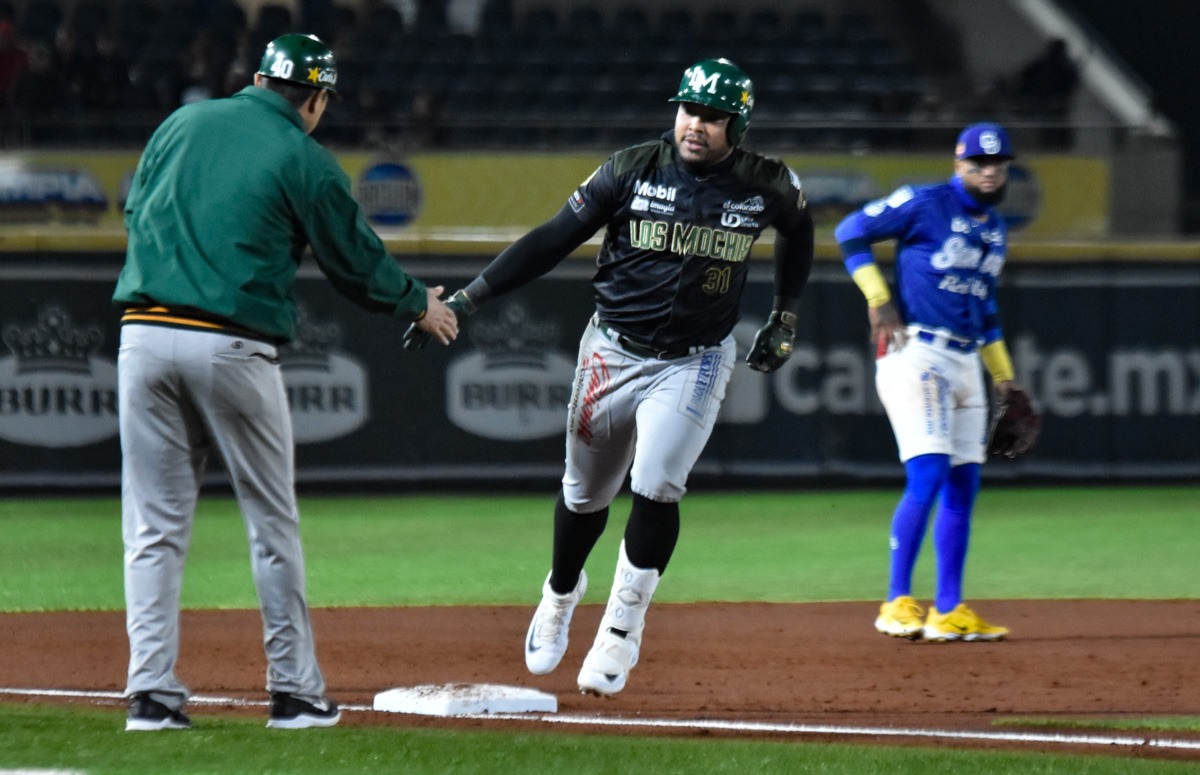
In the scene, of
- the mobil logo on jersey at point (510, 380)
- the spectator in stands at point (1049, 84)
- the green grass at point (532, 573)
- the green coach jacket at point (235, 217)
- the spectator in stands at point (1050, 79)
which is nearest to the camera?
the green grass at point (532, 573)

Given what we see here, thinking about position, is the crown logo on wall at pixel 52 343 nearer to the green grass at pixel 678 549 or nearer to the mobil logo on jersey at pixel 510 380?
the green grass at pixel 678 549

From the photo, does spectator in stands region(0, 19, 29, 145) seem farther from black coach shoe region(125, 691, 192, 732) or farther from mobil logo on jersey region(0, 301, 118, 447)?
black coach shoe region(125, 691, 192, 732)

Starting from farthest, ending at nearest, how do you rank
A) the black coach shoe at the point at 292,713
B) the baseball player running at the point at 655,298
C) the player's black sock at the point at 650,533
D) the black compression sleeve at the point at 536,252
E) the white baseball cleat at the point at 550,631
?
the white baseball cleat at the point at 550,631 → the black compression sleeve at the point at 536,252 → the player's black sock at the point at 650,533 → the baseball player running at the point at 655,298 → the black coach shoe at the point at 292,713

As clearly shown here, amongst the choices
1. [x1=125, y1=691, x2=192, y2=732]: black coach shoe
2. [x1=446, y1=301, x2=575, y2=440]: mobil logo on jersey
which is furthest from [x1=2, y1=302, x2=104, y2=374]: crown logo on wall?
[x1=125, y1=691, x2=192, y2=732]: black coach shoe

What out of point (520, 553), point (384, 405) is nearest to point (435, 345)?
point (384, 405)

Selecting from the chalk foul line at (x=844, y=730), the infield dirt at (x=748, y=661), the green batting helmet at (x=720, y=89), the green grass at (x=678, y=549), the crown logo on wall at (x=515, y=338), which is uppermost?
the green batting helmet at (x=720, y=89)

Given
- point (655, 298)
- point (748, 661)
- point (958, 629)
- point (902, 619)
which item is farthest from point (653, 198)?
point (958, 629)

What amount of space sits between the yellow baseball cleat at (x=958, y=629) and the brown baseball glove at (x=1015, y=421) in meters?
0.95

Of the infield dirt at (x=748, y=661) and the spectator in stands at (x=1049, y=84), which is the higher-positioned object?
the spectator in stands at (x=1049, y=84)

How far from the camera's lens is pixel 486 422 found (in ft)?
43.9

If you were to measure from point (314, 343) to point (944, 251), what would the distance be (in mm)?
6947

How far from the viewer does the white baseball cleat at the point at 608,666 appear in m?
5.77

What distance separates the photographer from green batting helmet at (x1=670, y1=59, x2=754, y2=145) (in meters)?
5.69

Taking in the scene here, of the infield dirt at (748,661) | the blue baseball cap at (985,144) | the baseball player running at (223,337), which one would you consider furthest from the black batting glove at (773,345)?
the baseball player running at (223,337)
